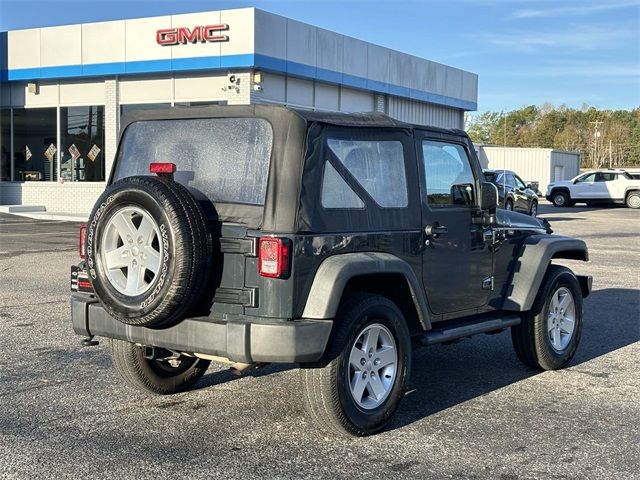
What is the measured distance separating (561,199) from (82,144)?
79.2ft

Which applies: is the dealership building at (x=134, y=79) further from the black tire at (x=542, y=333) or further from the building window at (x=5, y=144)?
the black tire at (x=542, y=333)

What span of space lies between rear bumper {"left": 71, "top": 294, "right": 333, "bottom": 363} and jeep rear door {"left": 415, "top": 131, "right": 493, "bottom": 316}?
1.20 metres

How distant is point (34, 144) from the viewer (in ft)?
89.3

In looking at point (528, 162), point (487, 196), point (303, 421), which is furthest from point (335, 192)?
point (528, 162)

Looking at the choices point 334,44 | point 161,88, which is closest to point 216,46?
point 161,88

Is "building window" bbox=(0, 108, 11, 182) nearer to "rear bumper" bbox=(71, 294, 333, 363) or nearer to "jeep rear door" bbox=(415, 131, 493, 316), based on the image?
"jeep rear door" bbox=(415, 131, 493, 316)

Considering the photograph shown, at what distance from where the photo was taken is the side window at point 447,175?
5586mm

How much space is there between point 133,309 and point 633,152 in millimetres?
109977

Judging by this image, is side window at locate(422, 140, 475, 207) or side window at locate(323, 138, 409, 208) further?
side window at locate(422, 140, 475, 207)

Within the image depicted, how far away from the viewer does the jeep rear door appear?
17.9 feet

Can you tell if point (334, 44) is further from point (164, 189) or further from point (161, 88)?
point (164, 189)

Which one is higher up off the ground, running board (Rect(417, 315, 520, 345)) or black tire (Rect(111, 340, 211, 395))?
running board (Rect(417, 315, 520, 345))

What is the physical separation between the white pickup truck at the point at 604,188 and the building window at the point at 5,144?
25767 mm

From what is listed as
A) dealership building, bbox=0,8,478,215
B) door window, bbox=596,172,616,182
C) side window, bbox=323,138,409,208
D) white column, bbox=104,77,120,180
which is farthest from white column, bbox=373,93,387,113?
Answer: side window, bbox=323,138,409,208
